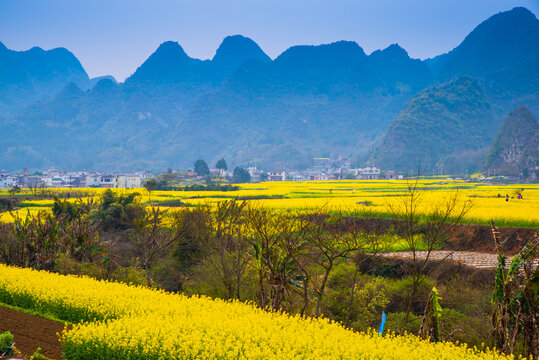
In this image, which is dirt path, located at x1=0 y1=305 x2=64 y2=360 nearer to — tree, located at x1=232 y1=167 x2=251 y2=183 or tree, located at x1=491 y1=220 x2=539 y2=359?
tree, located at x1=491 y1=220 x2=539 y2=359

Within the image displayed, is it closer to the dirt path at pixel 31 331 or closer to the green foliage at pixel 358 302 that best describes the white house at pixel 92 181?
the green foliage at pixel 358 302

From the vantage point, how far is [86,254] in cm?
1948

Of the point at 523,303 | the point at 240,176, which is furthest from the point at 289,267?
the point at 240,176

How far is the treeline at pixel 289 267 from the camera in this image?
12.7 metres

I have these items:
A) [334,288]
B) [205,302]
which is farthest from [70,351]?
[334,288]

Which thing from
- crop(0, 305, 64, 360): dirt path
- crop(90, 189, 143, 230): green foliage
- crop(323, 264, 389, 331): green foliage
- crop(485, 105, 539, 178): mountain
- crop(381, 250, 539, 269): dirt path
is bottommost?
crop(323, 264, 389, 331): green foliage

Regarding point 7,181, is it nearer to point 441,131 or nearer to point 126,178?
point 126,178

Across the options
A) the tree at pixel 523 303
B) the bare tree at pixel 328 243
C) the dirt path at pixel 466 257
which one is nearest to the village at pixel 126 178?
the dirt path at pixel 466 257

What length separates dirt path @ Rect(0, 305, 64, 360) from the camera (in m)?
10.3

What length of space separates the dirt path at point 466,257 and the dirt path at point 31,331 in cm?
1376

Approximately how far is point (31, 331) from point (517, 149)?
122 metres

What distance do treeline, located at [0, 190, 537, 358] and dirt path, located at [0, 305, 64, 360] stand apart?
473 cm

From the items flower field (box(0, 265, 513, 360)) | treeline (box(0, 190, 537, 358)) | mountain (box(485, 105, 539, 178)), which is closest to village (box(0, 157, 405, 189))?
mountain (box(485, 105, 539, 178))

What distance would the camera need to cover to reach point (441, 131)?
153 metres
